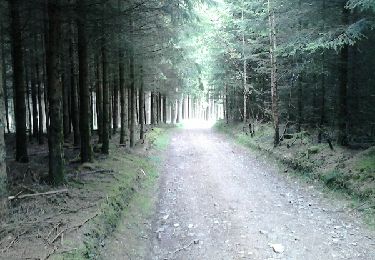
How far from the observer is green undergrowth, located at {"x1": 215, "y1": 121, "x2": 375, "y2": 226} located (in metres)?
9.68

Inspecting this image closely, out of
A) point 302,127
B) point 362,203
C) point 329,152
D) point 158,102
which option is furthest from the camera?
point 158,102

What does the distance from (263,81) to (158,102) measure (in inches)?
713

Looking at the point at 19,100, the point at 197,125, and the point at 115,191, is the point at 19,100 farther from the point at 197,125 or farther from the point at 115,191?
the point at 197,125

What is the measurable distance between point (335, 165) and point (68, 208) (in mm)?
8919

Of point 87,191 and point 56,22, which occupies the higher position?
point 56,22

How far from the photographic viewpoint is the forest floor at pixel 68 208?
18.8ft

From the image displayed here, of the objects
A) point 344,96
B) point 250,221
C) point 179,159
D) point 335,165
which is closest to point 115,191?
point 250,221

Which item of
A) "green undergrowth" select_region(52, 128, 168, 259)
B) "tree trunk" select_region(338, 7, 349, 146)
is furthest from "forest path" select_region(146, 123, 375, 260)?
"tree trunk" select_region(338, 7, 349, 146)

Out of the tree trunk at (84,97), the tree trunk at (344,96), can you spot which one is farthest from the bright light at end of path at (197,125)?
the tree trunk at (84,97)

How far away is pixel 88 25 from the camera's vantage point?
1168 centimetres

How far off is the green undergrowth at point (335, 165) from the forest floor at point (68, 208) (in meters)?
5.84

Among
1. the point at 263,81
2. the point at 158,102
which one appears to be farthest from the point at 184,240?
the point at 158,102

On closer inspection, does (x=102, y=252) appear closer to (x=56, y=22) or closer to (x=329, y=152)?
(x=56, y=22)

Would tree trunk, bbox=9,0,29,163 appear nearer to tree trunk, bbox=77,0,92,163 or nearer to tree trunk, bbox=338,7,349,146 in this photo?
tree trunk, bbox=77,0,92,163
